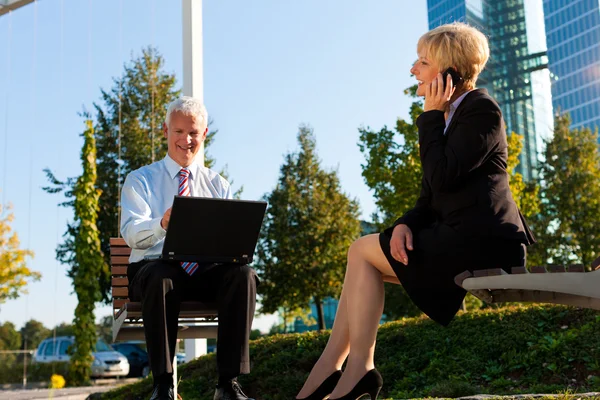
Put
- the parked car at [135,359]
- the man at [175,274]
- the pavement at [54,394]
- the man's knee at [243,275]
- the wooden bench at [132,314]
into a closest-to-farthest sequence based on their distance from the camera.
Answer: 1. the man at [175,274]
2. the man's knee at [243,275]
3. the wooden bench at [132,314]
4. the pavement at [54,394]
5. the parked car at [135,359]

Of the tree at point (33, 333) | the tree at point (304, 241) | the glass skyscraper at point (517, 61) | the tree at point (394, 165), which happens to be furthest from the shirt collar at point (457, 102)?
the glass skyscraper at point (517, 61)

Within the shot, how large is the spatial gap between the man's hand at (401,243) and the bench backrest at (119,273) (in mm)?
2060

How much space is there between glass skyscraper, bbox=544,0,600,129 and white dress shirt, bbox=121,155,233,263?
85232 millimetres

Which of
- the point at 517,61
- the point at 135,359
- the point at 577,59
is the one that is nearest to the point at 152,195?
the point at 135,359

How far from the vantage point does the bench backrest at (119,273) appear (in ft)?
13.7

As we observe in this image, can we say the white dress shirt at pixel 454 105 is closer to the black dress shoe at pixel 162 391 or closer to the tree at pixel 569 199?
the black dress shoe at pixel 162 391

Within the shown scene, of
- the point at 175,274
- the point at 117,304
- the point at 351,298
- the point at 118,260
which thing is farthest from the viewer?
the point at 118,260

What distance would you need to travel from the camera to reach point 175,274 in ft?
11.0

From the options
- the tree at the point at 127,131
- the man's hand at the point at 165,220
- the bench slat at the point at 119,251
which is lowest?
the bench slat at the point at 119,251

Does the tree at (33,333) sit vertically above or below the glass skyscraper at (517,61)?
below

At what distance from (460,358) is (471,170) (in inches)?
155

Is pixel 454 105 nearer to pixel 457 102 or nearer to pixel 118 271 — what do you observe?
pixel 457 102

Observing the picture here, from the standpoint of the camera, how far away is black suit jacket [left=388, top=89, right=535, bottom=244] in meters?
2.50

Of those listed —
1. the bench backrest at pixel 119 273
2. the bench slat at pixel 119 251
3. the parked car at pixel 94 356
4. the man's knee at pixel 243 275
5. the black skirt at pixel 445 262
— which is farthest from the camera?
the parked car at pixel 94 356
